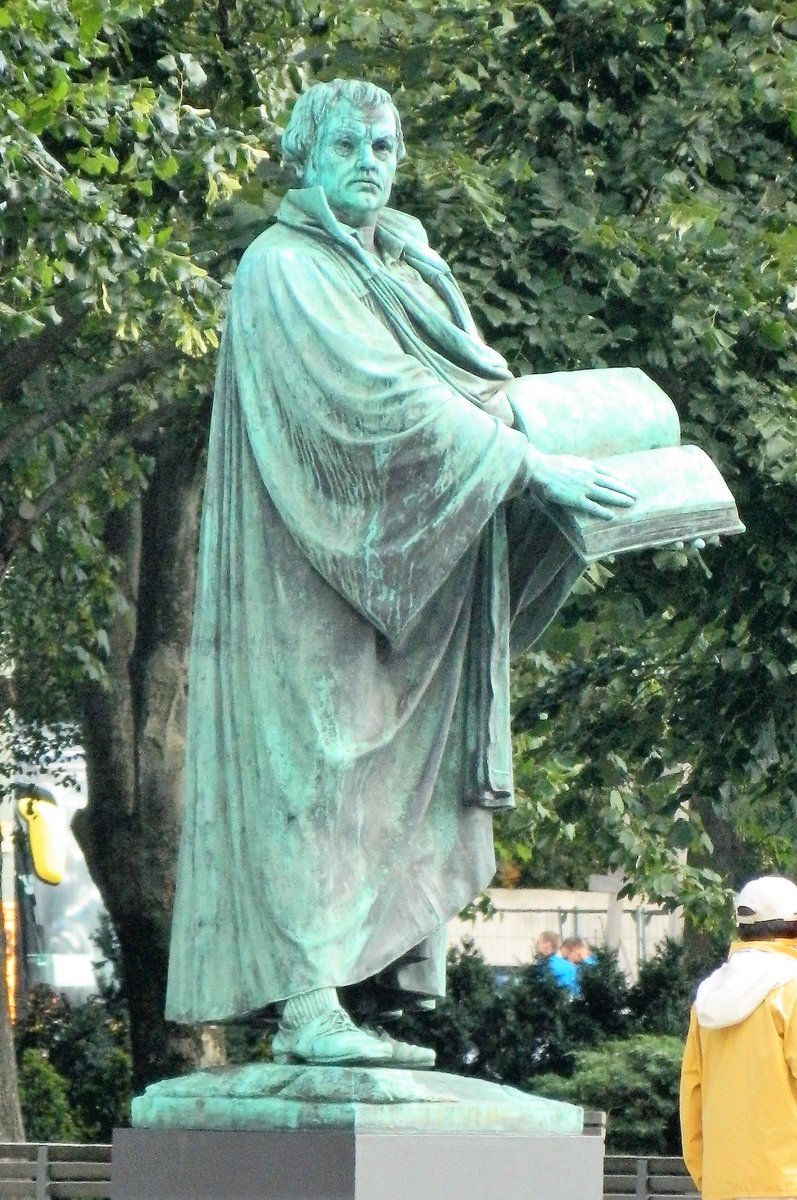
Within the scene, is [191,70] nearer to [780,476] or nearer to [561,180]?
[561,180]

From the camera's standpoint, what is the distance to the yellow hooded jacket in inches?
237

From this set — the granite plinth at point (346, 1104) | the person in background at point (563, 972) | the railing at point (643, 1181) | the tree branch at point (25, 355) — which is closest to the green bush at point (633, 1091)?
the person in background at point (563, 972)

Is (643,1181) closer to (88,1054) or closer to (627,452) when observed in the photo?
(627,452)

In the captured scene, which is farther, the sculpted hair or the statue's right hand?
the sculpted hair

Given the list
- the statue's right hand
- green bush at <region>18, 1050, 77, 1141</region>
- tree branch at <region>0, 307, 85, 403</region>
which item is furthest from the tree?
the statue's right hand

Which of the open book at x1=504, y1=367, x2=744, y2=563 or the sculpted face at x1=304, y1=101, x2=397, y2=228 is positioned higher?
the sculpted face at x1=304, y1=101, x2=397, y2=228

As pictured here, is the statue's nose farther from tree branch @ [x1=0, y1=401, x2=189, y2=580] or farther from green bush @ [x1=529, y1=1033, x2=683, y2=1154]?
green bush @ [x1=529, y1=1033, x2=683, y2=1154]

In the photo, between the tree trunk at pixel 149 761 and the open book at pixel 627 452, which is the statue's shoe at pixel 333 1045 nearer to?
the open book at pixel 627 452

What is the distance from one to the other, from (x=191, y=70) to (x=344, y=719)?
771 cm

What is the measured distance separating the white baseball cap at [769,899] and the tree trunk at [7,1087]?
385 inches

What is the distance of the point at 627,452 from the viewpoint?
5.07m

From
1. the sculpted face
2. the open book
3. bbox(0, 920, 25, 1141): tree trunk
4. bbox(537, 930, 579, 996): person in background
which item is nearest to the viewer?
the open book

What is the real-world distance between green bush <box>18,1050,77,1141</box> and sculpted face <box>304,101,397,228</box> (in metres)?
14.2

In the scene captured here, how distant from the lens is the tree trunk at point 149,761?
15.7 metres
